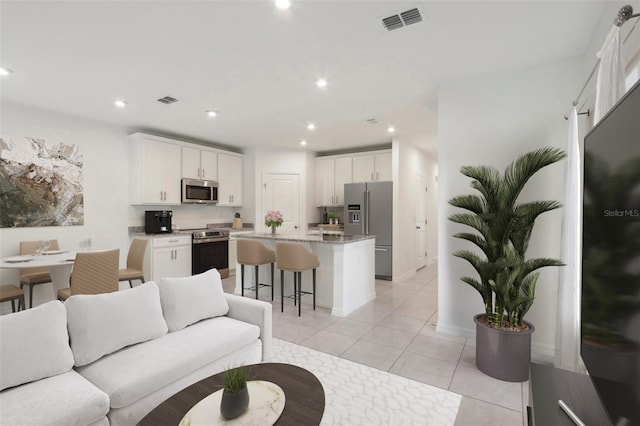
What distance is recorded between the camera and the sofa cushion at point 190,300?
2.38 m

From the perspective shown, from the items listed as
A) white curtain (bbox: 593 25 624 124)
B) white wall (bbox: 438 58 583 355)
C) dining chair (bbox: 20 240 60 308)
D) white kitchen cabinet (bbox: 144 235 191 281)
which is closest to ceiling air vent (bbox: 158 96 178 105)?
white kitchen cabinet (bbox: 144 235 191 281)

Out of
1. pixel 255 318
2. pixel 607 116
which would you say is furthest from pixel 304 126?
pixel 607 116

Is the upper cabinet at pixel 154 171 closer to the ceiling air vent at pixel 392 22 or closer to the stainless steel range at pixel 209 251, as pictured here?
the stainless steel range at pixel 209 251

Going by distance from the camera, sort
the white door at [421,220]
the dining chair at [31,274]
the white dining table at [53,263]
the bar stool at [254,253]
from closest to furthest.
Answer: the white dining table at [53,263], the dining chair at [31,274], the bar stool at [254,253], the white door at [421,220]

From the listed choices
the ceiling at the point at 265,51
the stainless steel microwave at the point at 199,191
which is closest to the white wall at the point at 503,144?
the ceiling at the point at 265,51

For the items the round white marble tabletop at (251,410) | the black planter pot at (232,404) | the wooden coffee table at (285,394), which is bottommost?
the wooden coffee table at (285,394)

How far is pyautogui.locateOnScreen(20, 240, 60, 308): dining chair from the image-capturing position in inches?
141

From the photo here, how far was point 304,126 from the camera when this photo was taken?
5172 millimetres

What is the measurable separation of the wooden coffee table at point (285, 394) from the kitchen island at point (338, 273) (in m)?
2.20

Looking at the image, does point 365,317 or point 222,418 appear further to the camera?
point 365,317

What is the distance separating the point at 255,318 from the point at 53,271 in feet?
8.46

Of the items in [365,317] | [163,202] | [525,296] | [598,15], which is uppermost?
[598,15]

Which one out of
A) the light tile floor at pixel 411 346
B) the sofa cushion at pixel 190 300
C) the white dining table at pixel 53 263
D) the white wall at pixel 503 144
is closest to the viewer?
the light tile floor at pixel 411 346

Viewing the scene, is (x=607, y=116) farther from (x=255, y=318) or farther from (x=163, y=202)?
(x=163, y=202)
